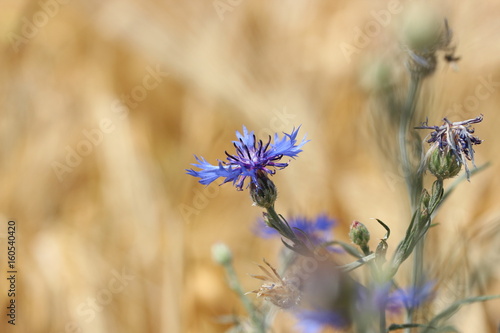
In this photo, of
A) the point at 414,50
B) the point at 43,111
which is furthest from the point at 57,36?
the point at 414,50

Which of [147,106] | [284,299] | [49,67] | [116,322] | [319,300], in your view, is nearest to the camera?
[319,300]

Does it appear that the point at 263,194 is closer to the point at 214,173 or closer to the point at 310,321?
the point at 214,173

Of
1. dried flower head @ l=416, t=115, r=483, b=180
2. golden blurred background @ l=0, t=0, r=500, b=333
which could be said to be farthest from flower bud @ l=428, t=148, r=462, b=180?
golden blurred background @ l=0, t=0, r=500, b=333

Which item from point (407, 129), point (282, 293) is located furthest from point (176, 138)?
point (282, 293)

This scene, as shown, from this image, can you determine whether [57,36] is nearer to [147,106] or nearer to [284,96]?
[147,106]

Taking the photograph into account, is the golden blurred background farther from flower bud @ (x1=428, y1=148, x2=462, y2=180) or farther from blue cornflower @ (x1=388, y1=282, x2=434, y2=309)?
flower bud @ (x1=428, y1=148, x2=462, y2=180)

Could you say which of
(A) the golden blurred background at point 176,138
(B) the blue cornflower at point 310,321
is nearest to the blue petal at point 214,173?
(B) the blue cornflower at point 310,321

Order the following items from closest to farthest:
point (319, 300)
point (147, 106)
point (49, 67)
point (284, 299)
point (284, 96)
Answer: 1. point (319, 300)
2. point (284, 299)
3. point (284, 96)
4. point (147, 106)
5. point (49, 67)
